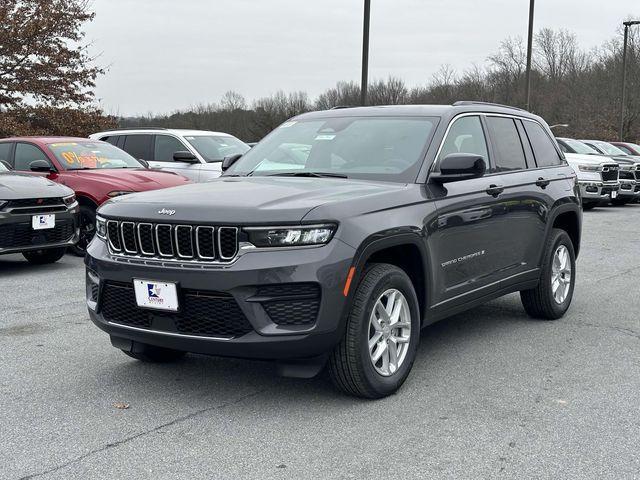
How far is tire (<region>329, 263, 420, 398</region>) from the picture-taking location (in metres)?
4.23

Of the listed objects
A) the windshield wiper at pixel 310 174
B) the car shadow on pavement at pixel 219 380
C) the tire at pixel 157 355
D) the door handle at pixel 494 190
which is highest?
the windshield wiper at pixel 310 174

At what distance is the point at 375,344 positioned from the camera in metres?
4.48

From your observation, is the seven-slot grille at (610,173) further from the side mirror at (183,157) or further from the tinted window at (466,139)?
the tinted window at (466,139)

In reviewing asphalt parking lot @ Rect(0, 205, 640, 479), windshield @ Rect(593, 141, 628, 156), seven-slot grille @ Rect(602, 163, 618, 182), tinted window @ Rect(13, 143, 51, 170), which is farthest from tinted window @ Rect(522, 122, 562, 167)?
windshield @ Rect(593, 141, 628, 156)

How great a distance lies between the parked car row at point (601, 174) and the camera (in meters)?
19.6

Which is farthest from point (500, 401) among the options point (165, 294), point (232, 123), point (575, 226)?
point (232, 123)

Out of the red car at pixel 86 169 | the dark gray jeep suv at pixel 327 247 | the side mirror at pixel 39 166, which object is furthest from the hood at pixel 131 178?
the dark gray jeep suv at pixel 327 247

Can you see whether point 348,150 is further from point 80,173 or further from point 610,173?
point 610,173

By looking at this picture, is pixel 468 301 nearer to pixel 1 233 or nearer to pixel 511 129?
pixel 511 129

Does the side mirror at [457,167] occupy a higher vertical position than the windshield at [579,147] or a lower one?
lower

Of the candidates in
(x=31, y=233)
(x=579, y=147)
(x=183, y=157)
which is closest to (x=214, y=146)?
(x=183, y=157)

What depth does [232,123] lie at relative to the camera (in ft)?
222

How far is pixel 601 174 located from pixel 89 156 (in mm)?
13278

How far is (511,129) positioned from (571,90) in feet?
179
